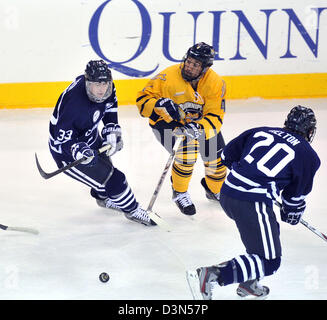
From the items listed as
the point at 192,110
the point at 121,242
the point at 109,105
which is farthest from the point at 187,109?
the point at 121,242

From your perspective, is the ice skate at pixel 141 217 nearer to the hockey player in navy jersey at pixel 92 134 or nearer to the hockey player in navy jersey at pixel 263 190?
the hockey player in navy jersey at pixel 92 134

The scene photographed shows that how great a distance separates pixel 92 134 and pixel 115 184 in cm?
29

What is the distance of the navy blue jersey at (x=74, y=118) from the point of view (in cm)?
356

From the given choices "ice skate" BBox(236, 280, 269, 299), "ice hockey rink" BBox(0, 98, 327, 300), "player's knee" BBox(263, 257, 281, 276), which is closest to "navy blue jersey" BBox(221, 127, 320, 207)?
"player's knee" BBox(263, 257, 281, 276)

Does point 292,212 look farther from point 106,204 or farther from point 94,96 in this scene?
point 106,204

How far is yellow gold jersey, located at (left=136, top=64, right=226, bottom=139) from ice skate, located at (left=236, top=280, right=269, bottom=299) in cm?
113

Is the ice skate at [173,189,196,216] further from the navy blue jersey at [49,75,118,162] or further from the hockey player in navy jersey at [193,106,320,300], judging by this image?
the hockey player in navy jersey at [193,106,320,300]

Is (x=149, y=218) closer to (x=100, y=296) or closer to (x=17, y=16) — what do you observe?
(x=100, y=296)

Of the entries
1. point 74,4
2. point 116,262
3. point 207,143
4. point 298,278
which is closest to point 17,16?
point 74,4

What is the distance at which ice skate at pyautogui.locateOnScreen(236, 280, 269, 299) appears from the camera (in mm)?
3033

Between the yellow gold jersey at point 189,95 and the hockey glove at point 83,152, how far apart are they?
51 cm

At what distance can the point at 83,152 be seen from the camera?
11.7ft

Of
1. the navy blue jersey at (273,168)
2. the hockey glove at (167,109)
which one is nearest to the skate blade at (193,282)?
the navy blue jersey at (273,168)

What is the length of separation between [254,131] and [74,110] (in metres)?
0.97
